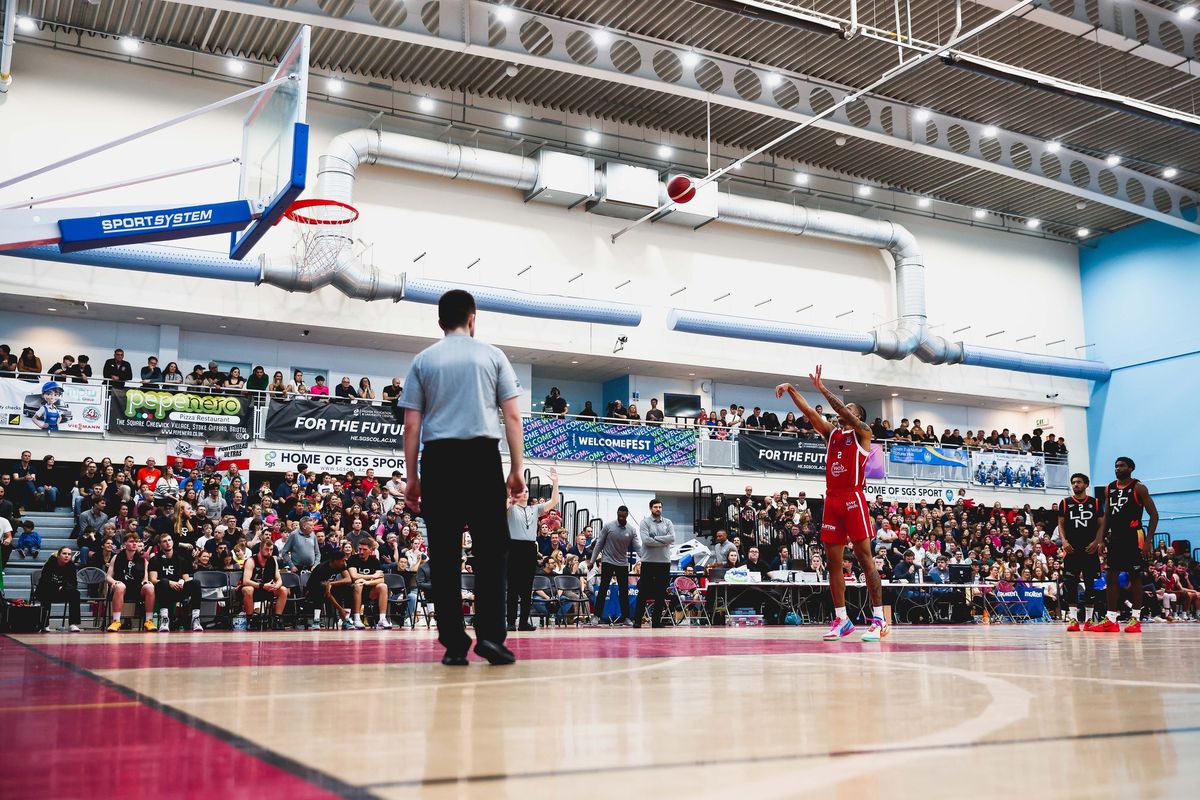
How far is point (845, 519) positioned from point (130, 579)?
352 inches

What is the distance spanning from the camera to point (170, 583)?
40.0 feet

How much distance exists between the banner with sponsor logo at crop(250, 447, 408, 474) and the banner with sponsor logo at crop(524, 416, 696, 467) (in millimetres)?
3079

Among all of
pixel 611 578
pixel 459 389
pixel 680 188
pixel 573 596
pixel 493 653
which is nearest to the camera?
pixel 493 653

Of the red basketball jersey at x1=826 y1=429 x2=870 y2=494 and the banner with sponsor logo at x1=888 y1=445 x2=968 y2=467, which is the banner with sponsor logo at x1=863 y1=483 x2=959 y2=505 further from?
the red basketball jersey at x1=826 y1=429 x2=870 y2=494

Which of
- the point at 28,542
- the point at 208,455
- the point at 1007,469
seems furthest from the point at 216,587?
the point at 1007,469

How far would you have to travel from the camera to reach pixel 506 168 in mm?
23047

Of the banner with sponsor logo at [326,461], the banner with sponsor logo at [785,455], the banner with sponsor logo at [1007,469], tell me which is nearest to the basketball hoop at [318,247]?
the banner with sponsor logo at [326,461]

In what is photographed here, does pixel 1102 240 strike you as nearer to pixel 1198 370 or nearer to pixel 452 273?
pixel 1198 370

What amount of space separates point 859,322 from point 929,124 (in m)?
6.60

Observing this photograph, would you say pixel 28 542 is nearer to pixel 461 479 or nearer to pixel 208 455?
pixel 208 455

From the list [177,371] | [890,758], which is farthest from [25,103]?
[890,758]

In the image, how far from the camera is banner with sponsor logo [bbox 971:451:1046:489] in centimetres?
2659

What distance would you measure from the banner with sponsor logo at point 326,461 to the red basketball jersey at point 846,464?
42.4 ft

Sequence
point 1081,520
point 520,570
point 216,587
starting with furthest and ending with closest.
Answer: point 216,587, point 1081,520, point 520,570
